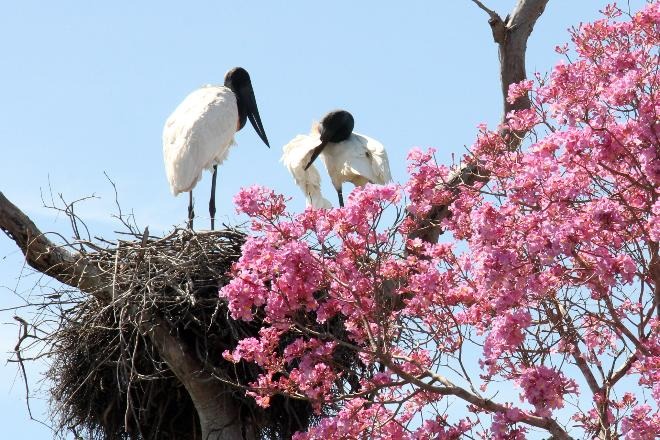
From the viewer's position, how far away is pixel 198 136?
35.1 feet

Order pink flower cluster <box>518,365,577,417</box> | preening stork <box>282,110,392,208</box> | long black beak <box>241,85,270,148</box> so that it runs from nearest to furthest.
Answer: pink flower cluster <box>518,365,577,417</box> < preening stork <box>282,110,392,208</box> < long black beak <box>241,85,270,148</box>

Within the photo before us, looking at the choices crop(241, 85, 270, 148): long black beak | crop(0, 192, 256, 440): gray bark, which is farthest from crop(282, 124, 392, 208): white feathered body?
crop(0, 192, 256, 440): gray bark

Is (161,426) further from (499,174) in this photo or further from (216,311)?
(499,174)

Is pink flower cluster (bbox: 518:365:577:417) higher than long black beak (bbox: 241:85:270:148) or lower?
lower

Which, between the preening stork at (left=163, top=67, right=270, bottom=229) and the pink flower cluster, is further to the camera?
the preening stork at (left=163, top=67, right=270, bottom=229)

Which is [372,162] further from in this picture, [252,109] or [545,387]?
[545,387]

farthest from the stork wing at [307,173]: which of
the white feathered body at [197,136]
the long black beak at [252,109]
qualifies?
the white feathered body at [197,136]

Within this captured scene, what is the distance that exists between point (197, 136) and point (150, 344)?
2905mm

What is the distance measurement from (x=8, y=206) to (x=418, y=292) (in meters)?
2.76

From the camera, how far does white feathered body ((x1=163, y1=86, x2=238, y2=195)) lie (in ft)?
34.7

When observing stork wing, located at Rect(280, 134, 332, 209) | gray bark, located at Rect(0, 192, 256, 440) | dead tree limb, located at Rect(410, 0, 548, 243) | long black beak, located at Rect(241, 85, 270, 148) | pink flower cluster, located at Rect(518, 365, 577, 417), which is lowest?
pink flower cluster, located at Rect(518, 365, 577, 417)

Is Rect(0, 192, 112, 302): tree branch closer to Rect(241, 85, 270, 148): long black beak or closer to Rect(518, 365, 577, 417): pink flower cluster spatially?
Rect(518, 365, 577, 417): pink flower cluster

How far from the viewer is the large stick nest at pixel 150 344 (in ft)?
26.0

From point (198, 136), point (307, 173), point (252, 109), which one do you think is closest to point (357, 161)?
point (307, 173)
